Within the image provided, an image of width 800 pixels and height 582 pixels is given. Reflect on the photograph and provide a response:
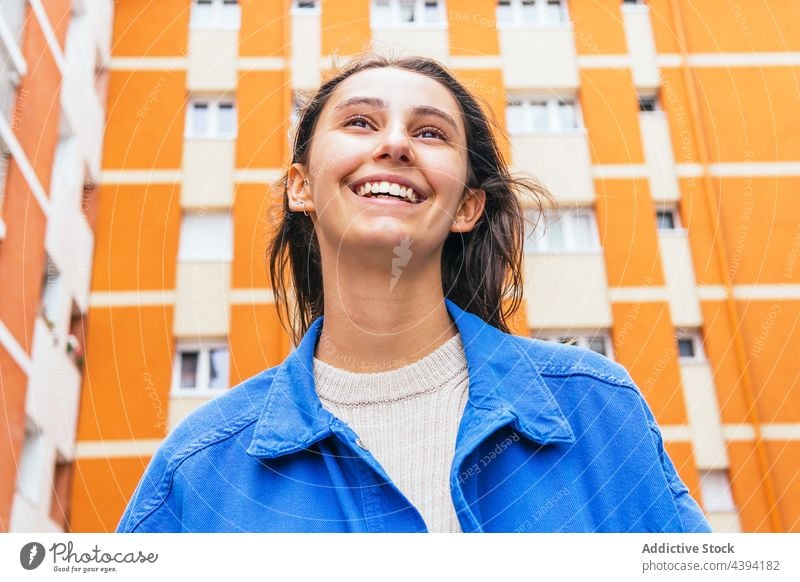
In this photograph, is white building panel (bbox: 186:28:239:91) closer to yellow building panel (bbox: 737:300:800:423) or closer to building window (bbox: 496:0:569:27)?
building window (bbox: 496:0:569:27)

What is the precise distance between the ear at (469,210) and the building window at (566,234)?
91 centimetres

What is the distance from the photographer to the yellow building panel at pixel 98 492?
1664mm

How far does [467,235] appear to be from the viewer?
1017 mm

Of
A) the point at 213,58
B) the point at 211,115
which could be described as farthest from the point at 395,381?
the point at 211,115

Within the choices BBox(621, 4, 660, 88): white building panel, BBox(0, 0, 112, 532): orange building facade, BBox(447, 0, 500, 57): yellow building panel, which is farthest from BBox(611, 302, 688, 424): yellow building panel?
BBox(0, 0, 112, 532): orange building facade

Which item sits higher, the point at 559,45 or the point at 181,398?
the point at 559,45

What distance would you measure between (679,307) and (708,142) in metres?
0.35

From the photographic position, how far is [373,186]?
32.2 inches

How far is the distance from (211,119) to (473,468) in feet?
5.19

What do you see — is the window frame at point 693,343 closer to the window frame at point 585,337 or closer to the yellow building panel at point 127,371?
the window frame at point 585,337
